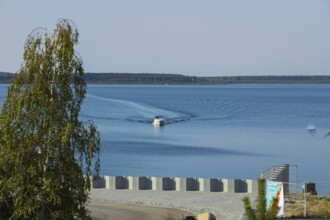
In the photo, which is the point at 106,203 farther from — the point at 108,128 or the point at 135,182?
the point at 108,128

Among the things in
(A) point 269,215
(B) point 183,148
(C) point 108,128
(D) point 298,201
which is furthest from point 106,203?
(C) point 108,128

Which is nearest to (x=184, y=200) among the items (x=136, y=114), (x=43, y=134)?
(x=43, y=134)

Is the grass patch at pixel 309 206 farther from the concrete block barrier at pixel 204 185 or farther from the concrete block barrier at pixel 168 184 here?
the concrete block barrier at pixel 168 184

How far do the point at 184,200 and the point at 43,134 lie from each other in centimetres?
1350

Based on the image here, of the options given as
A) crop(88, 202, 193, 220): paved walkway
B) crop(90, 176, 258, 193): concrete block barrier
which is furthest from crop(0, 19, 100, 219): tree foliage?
crop(90, 176, 258, 193): concrete block barrier

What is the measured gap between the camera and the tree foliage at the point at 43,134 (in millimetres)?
19578

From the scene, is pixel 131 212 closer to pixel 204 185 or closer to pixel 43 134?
pixel 204 185

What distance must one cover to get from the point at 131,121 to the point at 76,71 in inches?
3436

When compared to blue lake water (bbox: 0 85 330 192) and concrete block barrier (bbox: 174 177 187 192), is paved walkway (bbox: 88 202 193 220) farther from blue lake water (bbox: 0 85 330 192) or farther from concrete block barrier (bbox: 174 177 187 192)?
blue lake water (bbox: 0 85 330 192)

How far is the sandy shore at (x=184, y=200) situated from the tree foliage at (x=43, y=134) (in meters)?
9.81

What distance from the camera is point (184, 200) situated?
3244 centimetres

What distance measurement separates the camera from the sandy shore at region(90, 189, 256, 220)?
29891 millimetres

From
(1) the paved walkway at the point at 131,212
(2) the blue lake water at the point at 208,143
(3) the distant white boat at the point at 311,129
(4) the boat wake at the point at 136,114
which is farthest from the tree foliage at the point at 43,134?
(4) the boat wake at the point at 136,114

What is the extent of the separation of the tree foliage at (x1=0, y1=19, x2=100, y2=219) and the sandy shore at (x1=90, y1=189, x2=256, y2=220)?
981 cm
